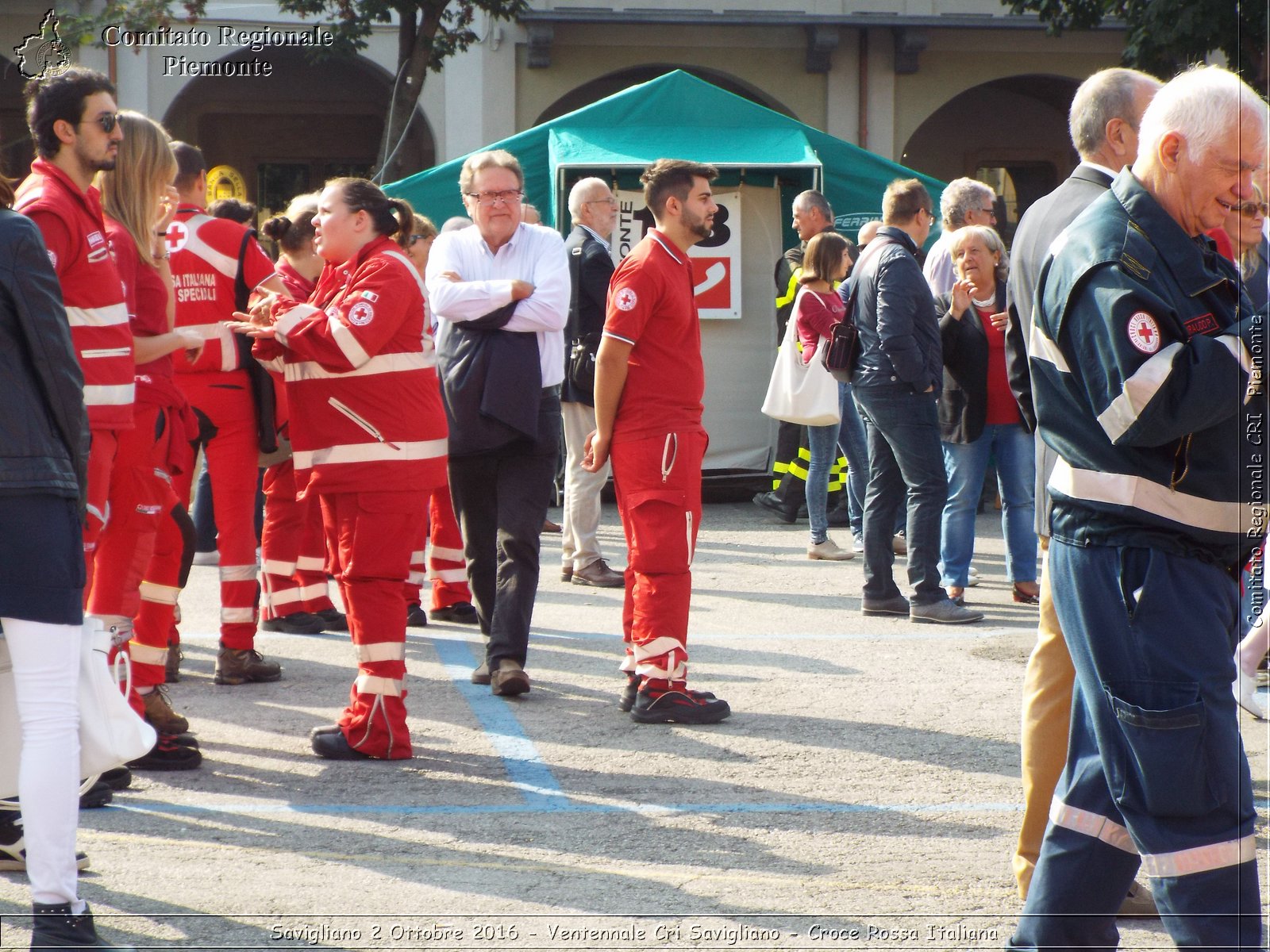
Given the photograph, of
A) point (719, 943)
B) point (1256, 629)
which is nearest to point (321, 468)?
point (719, 943)

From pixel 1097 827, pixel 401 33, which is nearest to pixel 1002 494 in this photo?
pixel 1097 827

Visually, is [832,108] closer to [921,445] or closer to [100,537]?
[921,445]

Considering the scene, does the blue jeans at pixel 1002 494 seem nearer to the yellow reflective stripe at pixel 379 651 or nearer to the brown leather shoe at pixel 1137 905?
the yellow reflective stripe at pixel 379 651

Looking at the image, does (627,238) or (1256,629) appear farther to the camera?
(627,238)

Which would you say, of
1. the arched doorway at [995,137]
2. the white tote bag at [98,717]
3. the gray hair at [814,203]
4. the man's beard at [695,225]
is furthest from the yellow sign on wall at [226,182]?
the white tote bag at [98,717]

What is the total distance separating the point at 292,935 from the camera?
3.52 metres

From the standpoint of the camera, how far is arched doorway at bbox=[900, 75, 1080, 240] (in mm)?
23016

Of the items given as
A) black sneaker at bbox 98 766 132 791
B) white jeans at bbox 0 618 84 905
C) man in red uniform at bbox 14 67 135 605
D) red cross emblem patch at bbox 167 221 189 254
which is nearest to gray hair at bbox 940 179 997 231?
red cross emblem patch at bbox 167 221 189 254

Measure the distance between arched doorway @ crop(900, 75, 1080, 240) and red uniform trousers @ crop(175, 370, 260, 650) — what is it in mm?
18260

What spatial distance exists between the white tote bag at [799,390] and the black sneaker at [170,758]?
536 centimetres

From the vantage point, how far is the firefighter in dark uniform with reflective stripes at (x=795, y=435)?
10289 millimetres

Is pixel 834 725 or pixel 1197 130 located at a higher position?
pixel 1197 130

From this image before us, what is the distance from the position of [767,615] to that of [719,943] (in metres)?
4.24

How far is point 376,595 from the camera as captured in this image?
4.93 m
